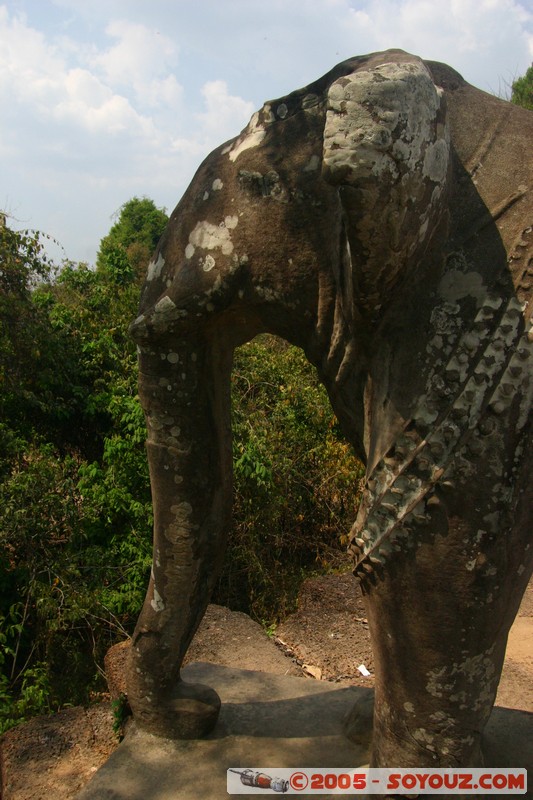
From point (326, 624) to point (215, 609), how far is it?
0.62 metres

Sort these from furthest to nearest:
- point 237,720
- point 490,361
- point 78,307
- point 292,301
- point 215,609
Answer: point 78,307 → point 215,609 → point 237,720 → point 292,301 → point 490,361

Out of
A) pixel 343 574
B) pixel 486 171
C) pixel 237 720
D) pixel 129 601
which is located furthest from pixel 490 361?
pixel 343 574

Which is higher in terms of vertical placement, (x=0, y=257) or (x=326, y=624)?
(x=0, y=257)

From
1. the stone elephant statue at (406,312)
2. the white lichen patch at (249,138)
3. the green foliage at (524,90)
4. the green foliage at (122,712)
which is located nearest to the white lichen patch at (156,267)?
the stone elephant statue at (406,312)

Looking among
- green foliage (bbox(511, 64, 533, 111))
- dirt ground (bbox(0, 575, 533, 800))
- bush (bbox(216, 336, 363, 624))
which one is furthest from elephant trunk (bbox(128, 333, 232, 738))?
green foliage (bbox(511, 64, 533, 111))

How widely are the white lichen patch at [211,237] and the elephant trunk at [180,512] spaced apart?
0.71ft

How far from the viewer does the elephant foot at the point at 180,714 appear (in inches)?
75.9

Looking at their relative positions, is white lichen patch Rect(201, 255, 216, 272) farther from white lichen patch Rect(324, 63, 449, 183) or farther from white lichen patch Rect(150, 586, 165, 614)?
white lichen patch Rect(150, 586, 165, 614)

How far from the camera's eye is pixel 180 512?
1.75m

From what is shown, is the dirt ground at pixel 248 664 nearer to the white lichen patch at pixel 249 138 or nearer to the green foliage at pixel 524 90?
the white lichen patch at pixel 249 138

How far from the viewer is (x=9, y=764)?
2410 millimetres

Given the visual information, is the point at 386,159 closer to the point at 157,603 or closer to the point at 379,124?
the point at 379,124

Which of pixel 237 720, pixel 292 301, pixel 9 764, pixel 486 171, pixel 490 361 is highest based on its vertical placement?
pixel 486 171

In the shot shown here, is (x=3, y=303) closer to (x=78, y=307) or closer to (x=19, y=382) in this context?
(x=19, y=382)
